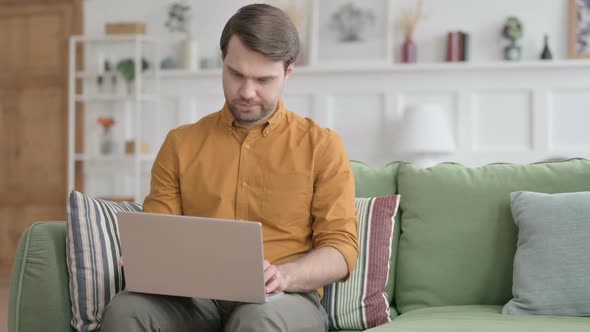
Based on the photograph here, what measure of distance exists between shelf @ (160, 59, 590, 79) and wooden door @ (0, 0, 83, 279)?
1148 mm

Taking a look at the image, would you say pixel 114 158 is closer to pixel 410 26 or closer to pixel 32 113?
pixel 32 113

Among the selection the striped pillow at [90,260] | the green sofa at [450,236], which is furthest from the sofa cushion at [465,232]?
the striped pillow at [90,260]

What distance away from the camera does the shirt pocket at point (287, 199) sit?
7.49 ft

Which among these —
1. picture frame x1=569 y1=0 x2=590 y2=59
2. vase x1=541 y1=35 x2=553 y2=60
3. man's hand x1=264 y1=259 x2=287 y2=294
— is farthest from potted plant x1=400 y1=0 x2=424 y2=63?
man's hand x1=264 y1=259 x2=287 y2=294

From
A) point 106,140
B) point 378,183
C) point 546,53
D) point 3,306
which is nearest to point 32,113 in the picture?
point 106,140

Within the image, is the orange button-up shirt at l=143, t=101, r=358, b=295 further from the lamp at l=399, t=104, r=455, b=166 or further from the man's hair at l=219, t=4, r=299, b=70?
the lamp at l=399, t=104, r=455, b=166

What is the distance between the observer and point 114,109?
21.3 ft

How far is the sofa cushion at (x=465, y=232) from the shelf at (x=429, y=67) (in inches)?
122

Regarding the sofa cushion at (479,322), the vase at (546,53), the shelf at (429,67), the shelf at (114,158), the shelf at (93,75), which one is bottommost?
the sofa cushion at (479,322)

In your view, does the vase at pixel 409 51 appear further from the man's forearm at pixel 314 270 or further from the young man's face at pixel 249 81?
the man's forearm at pixel 314 270

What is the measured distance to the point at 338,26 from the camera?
19.5ft

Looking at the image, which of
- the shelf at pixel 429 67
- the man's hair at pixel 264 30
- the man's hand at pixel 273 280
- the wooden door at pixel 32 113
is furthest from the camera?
the wooden door at pixel 32 113

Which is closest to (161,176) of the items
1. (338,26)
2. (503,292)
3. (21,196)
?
(503,292)

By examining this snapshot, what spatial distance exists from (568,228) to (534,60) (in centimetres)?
352
